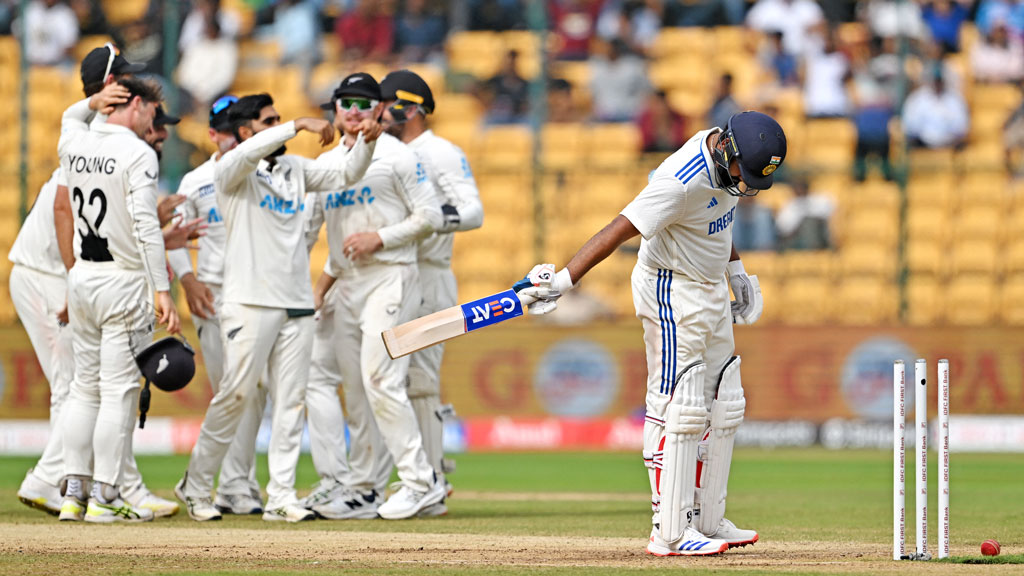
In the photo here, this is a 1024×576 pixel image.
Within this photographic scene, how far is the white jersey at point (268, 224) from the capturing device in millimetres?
7910

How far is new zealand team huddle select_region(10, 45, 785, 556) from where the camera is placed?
778 cm

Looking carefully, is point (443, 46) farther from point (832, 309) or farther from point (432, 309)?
point (432, 309)

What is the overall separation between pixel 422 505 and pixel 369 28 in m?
10.5

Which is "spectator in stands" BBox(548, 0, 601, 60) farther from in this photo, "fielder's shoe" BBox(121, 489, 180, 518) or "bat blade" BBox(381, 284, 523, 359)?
"bat blade" BBox(381, 284, 523, 359)

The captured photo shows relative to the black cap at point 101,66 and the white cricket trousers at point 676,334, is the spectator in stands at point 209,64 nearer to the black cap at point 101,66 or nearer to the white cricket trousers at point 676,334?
the black cap at point 101,66

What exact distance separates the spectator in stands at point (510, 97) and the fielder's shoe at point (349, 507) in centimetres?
890

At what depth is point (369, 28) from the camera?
1764cm

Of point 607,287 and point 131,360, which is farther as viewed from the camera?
point 607,287

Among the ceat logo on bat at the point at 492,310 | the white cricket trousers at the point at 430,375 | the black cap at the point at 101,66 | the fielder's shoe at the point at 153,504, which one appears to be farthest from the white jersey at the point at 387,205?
the ceat logo on bat at the point at 492,310

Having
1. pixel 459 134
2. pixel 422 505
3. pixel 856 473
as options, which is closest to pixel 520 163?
pixel 459 134

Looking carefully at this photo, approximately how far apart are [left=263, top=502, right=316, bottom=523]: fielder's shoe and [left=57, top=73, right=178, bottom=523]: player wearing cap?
674 millimetres

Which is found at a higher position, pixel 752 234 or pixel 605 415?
pixel 752 234

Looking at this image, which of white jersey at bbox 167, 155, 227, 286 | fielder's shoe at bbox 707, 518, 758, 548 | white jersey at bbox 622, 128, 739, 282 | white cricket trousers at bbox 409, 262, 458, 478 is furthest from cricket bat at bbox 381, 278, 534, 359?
white jersey at bbox 167, 155, 227, 286

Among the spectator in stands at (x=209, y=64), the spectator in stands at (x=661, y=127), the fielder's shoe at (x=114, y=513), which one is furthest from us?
the spectator in stands at (x=209, y=64)
